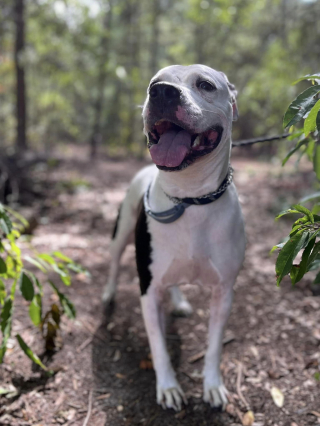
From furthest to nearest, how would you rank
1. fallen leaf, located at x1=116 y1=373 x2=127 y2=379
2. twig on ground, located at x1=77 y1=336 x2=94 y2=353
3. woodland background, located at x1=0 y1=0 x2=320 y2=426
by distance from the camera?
twig on ground, located at x1=77 y1=336 x2=94 y2=353 < fallen leaf, located at x1=116 y1=373 x2=127 y2=379 < woodland background, located at x1=0 y1=0 x2=320 y2=426

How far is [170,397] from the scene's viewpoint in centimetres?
228

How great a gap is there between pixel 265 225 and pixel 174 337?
3201mm

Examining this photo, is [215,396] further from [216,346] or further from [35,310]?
[35,310]

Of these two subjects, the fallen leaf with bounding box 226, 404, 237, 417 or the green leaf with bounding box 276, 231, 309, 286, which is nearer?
the green leaf with bounding box 276, 231, 309, 286

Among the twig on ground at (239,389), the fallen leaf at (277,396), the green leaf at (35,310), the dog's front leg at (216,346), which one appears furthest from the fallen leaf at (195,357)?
the green leaf at (35,310)

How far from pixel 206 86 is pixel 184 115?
28cm

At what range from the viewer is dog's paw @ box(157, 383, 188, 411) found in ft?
7.45

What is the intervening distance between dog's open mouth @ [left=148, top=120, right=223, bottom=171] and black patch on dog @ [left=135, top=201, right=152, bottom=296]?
1.72ft

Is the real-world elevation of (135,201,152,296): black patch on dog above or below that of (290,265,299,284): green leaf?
below

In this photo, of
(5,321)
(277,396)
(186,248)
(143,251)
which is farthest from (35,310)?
(277,396)

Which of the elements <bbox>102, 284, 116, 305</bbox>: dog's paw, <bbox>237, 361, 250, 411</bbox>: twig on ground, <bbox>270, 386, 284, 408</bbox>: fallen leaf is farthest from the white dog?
<bbox>102, 284, 116, 305</bbox>: dog's paw

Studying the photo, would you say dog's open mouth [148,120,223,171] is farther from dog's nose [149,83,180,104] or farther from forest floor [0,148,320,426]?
forest floor [0,148,320,426]

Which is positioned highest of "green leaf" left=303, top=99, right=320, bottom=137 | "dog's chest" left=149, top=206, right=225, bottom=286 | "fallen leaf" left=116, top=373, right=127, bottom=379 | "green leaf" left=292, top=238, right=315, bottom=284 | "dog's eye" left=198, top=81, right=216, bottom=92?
"green leaf" left=303, top=99, right=320, bottom=137

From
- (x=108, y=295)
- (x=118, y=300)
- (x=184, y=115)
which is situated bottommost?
(x=118, y=300)
